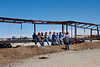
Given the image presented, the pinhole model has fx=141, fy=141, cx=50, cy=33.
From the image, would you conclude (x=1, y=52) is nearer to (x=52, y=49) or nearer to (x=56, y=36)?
(x=52, y=49)

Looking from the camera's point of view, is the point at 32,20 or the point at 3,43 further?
the point at 32,20

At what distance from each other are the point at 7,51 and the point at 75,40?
12.4m

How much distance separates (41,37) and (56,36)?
6.55 ft

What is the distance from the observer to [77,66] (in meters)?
5.58

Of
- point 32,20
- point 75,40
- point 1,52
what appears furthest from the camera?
point 75,40

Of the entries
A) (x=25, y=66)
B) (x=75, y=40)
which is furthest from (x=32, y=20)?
(x=25, y=66)

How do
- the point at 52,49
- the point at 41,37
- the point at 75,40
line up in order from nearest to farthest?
the point at 52,49
the point at 41,37
the point at 75,40

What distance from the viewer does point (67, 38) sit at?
13.0 meters

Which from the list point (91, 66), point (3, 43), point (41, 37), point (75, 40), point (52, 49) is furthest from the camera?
point (75, 40)

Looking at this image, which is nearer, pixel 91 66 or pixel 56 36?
pixel 91 66

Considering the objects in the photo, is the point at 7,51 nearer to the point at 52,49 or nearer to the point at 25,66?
the point at 52,49

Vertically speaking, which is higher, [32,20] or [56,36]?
[32,20]

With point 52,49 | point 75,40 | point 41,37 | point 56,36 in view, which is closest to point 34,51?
point 52,49

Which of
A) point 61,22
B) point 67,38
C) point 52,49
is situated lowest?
point 52,49
